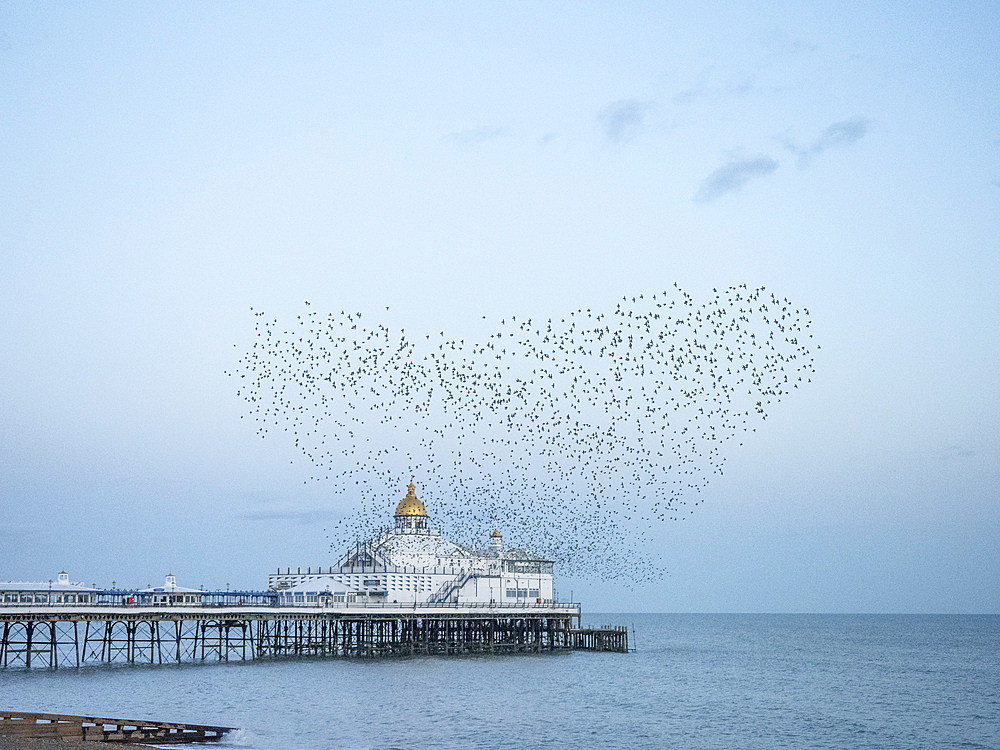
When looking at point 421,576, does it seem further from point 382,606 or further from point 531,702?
point 531,702

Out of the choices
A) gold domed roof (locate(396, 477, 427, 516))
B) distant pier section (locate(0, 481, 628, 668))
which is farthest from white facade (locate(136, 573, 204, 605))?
gold domed roof (locate(396, 477, 427, 516))

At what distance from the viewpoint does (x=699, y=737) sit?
184 ft

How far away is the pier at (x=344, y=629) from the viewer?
81250 mm

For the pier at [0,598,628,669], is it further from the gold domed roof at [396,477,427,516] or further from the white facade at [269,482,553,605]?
the gold domed roof at [396,477,427,516]

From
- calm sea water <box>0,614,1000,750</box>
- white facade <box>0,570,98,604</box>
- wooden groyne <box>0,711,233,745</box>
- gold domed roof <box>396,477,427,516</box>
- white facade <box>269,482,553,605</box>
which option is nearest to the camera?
wooden groyne <box>0,711,233,745</box>

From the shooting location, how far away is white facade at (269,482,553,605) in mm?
100500

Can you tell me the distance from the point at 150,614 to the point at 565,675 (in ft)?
88.0

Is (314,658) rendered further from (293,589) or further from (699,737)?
(699,737)

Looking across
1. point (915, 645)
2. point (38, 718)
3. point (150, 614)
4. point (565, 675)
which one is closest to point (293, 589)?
point (150, 614)

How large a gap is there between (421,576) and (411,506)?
1384 centimetres

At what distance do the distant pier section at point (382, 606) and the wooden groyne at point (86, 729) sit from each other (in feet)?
120

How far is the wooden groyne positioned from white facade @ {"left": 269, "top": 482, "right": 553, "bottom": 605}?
53002mm

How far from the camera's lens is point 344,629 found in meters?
92.9

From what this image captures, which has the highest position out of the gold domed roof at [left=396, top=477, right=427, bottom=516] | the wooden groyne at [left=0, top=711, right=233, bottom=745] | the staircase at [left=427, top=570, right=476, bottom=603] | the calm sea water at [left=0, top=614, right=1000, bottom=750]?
the gold domed roof at [left=396, top=477, right=427, bottom=516]
